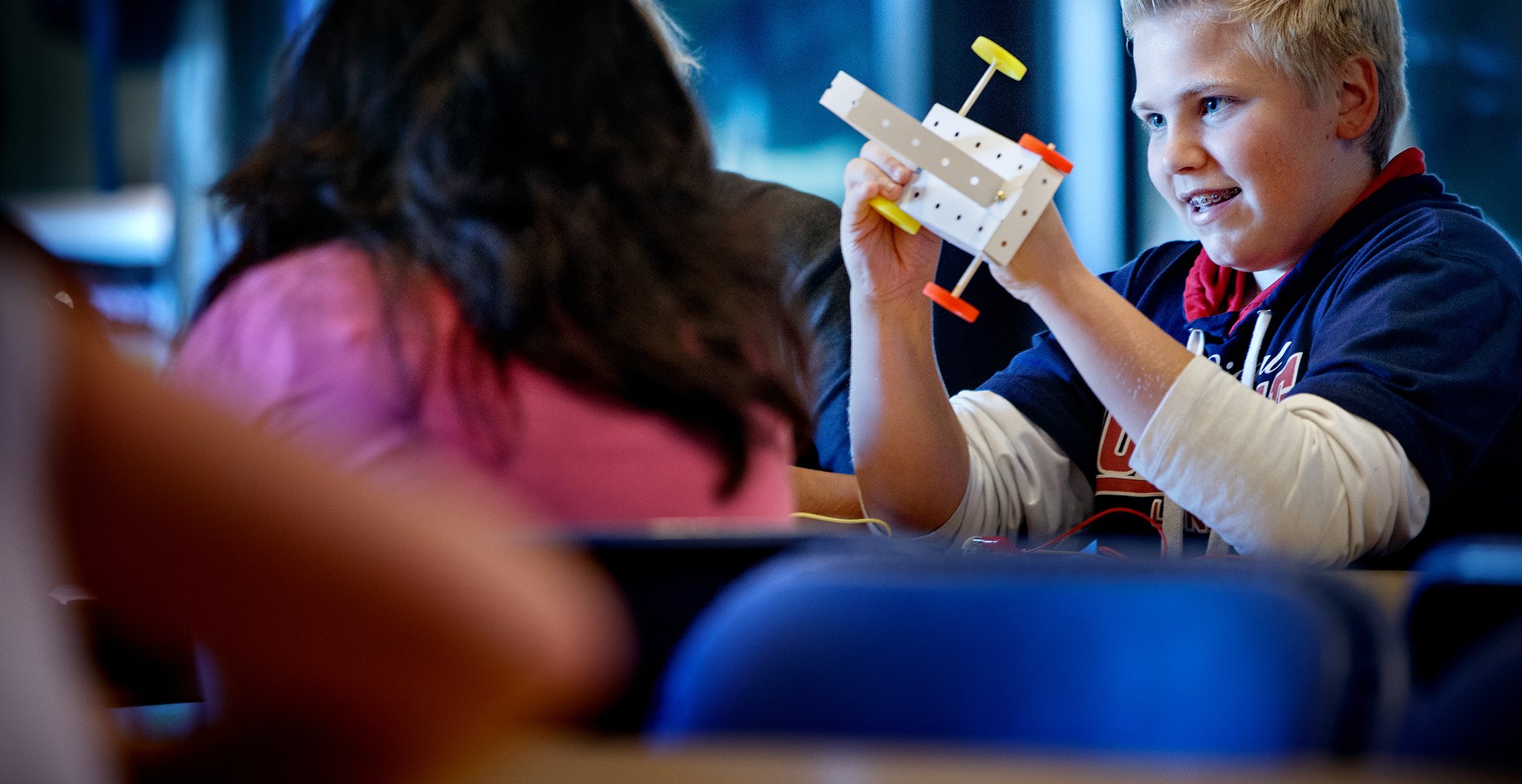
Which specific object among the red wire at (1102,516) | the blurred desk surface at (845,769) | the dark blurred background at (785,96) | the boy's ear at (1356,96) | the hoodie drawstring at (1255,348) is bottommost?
the red wire at (1102,516)

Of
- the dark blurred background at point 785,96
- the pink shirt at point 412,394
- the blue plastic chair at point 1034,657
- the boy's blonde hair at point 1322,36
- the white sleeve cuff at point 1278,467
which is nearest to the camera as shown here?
the blue plastic chair at point 1034,657

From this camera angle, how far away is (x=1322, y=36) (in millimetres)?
1609

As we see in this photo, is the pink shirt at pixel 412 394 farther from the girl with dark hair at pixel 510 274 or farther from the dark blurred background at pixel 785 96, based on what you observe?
the dark blurred background at pixel 785 96

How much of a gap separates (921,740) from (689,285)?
0.47m

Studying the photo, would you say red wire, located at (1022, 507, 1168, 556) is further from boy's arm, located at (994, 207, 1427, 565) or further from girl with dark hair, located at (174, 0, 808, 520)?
girl with dark hair, located at (174, 0, 808, 520)

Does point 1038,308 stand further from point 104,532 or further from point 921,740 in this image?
point 104,532

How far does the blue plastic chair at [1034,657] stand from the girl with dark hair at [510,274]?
0.94ft

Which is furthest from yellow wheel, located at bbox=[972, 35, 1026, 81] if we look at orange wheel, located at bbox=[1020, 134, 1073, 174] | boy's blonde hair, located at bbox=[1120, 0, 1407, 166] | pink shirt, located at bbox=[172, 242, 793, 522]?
pink shirt, located at bbox=[172, 242, 793, 522]

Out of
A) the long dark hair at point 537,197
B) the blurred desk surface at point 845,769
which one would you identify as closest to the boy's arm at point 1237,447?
the long dark hair at point 537,197

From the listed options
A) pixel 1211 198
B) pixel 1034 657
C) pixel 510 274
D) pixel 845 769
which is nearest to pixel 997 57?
pixel 1211 198

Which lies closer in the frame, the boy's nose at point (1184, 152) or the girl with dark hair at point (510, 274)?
the girl with dark hair at point (510, 274)

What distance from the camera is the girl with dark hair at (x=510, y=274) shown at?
0.90 m

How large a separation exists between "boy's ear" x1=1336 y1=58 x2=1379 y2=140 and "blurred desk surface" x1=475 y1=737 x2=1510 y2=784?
142cm

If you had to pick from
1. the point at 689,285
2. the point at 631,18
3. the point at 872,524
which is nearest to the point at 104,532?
the point at 689,285
